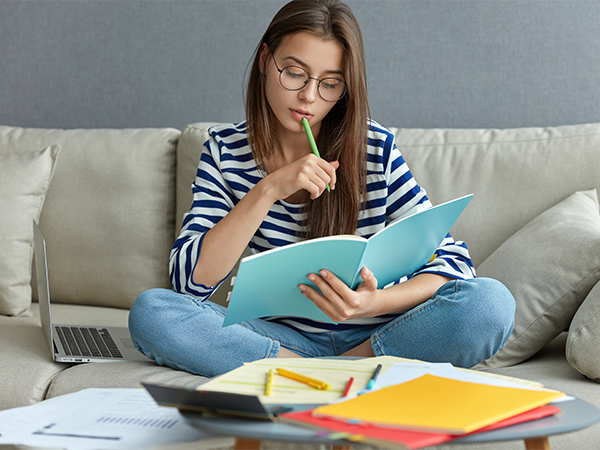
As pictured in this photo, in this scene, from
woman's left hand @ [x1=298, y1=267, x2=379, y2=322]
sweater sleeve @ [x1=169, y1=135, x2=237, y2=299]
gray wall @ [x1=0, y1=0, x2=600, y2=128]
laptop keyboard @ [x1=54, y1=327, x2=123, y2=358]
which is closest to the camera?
woman's left hand @ [x1=298, y1=267, x2=379, y2=322]

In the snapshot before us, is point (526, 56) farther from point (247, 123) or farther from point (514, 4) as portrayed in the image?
point (247, 123)

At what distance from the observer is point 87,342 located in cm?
124

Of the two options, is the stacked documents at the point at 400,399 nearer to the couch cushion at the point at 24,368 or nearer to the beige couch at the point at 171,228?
the beige couch at the point at 171,228

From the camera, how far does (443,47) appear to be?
1.77 metres

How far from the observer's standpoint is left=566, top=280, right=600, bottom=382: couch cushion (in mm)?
975

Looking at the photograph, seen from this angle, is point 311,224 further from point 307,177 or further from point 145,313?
point 145,313

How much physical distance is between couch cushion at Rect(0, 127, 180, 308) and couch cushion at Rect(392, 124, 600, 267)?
2.34ft

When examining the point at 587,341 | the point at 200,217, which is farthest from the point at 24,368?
the point at 587,341

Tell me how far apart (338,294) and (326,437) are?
40 centimetres

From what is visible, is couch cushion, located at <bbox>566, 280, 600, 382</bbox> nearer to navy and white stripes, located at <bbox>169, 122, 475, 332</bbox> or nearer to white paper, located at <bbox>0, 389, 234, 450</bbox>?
navy and white stripes, located at <bbox>169, 122, 475, 332</bbox>

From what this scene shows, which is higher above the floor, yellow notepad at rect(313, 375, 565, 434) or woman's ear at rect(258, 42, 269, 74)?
woman's ear at rect(258, 42, 269, 74)

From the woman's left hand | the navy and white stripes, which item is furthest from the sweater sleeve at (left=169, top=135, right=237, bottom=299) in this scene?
the woman's left hand

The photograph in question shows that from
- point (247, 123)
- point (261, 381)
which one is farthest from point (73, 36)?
point (261, 381)

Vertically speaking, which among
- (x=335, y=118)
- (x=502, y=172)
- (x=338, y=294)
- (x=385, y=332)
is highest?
(x=335, y=118)
